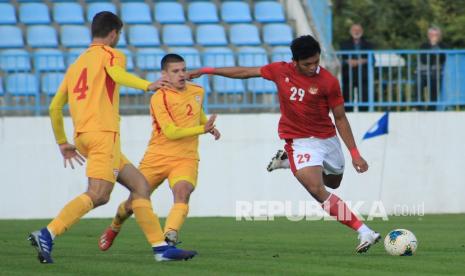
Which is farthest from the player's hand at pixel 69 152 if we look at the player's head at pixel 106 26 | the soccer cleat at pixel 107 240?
the soccer cleat at pixel 107 240

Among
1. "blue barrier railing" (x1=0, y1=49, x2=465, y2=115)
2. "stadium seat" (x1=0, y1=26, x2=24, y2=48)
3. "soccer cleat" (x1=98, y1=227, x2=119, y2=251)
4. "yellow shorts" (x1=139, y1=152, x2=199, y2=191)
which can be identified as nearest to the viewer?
"soccer cleat" (x1=98, y1=227, x2=119, y2=251)

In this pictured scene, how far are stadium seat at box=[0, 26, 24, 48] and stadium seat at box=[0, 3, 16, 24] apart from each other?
0.32 meters

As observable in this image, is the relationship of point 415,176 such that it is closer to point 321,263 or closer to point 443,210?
point 443,210

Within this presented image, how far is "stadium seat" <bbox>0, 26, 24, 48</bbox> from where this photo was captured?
23.0m

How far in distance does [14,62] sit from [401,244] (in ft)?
37.0

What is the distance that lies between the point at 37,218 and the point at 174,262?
9.91m

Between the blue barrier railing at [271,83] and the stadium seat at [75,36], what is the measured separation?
2216mm

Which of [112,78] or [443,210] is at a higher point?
[112,78]

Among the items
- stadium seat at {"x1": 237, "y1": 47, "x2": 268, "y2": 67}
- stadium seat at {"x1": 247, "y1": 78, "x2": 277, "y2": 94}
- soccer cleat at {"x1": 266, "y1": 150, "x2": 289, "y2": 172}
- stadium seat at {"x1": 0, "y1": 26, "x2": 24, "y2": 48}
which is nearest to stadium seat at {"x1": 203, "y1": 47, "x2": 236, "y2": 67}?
stadium seat at {"x1": 237, "y1": 47, "x2": 268, "y2": 67}

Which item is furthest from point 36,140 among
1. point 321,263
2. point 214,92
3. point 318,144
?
point 321,263

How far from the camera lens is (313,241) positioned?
44.8 ft

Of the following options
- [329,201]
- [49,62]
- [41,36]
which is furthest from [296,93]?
[41,36]

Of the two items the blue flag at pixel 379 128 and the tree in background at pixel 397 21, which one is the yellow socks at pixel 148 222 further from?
the tree in background at pixel 397 21

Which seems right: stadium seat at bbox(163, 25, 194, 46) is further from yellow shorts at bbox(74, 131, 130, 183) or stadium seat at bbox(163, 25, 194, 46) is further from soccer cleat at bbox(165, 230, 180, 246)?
yellow shorts at bbox(74, 131, 130, 183)
